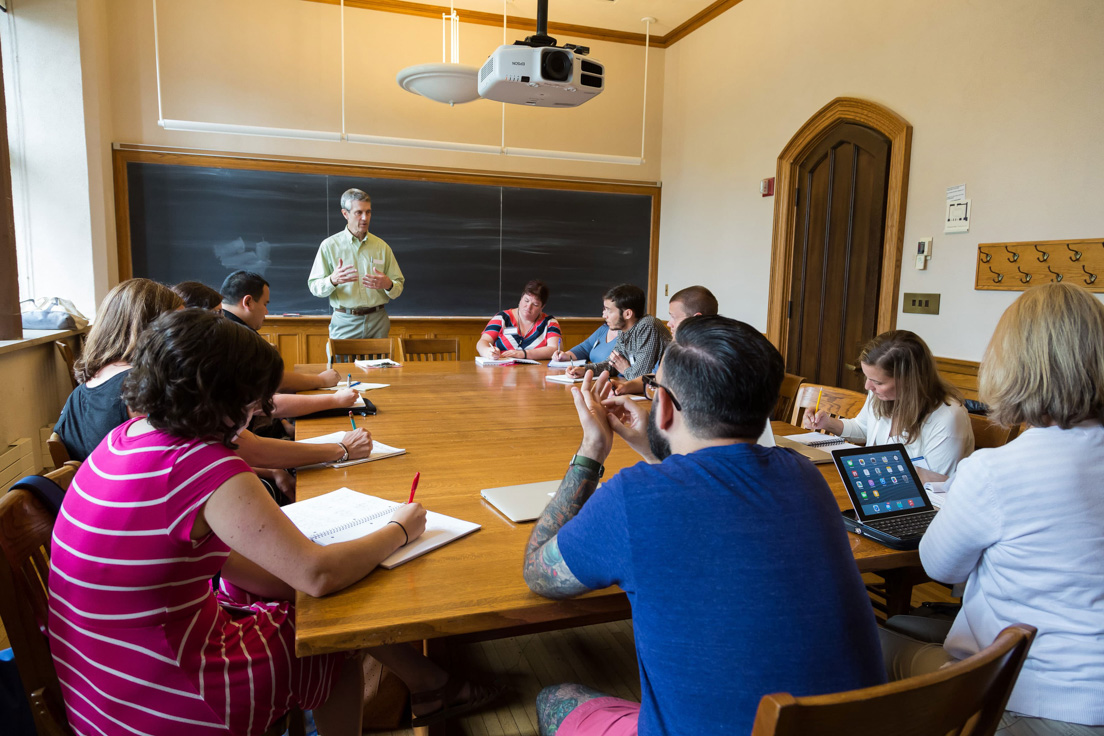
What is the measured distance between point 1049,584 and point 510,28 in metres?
5.80

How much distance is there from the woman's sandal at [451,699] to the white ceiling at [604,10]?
5.12 m

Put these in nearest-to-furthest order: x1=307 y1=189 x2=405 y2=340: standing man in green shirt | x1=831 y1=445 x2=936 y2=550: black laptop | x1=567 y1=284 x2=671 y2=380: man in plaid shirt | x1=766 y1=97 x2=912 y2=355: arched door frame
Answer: x1=831 y1=445 x2=936 y2=550: black laptop < x1=567 y1=284 x2=671 y2=380: man in plaid shirt < x1=766 y1=97 x2=912 y2=355: arched door frame < x1=307 y1=189 x2=405 y2=340: standing man in green shirt

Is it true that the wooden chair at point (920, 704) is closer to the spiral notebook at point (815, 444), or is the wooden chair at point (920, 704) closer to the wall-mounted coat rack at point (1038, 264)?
the spiral notebook at point (815, 444)

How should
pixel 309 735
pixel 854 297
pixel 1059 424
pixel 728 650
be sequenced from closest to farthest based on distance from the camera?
1. pixel 728 650
2. pixel 1059 424
3. pixel 309 735
4. pixel 854 297

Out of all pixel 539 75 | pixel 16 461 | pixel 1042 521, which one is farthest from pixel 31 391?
pixel 1042 521

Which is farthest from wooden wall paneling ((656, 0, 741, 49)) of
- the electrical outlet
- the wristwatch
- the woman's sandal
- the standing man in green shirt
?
the woman's sandal

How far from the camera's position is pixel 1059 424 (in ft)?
3.66

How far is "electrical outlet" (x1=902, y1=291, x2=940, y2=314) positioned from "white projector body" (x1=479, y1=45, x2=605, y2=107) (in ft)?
7.11

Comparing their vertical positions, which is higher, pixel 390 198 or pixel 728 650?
pixel 390 198

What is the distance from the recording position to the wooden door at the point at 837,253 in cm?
408

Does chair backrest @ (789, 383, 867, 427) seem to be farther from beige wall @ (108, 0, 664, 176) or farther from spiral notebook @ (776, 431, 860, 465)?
beige wall @ (108, 0, 664, 176)

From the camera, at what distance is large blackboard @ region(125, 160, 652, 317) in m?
5.20

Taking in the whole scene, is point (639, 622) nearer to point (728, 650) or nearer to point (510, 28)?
point (728, 650)

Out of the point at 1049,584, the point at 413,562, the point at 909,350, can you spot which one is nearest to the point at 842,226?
the point at 909,350
